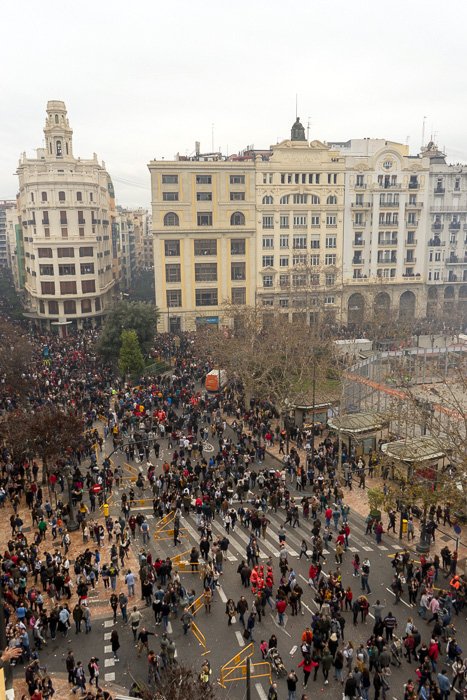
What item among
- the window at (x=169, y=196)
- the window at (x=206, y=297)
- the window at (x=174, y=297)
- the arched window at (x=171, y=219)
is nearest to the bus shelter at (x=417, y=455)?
the window at (x=206, y=297)

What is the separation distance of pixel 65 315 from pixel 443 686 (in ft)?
204

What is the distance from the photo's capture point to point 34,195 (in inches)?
2653

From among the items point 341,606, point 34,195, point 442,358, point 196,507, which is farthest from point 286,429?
point 34,195

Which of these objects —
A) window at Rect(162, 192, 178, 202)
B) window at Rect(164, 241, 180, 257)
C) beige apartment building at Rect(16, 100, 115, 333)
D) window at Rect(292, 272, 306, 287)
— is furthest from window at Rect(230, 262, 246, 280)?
beige apartment building at Rect(16, 100, 115, 333)

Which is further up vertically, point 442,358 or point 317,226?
point 317,226

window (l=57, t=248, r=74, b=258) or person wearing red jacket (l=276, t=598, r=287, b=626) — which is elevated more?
window (l=57, t=248, r=74, b=258)

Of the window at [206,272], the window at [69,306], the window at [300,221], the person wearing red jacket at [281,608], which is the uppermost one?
the window at [300,221]

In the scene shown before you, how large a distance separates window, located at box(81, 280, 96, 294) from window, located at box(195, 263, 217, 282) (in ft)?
42.6

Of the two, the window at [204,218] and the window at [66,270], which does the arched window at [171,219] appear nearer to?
the window at [204,218]

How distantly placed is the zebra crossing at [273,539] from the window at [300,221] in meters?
49.5

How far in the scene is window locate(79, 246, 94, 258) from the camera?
69938 mm

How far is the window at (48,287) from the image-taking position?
68938 mm

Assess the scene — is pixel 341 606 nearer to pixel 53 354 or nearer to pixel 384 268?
pixel 53 354

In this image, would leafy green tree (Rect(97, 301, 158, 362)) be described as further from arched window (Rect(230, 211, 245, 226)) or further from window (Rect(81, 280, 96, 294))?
arched window (Rect(230, 211, 245, 226))
